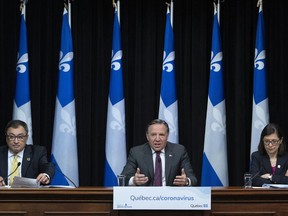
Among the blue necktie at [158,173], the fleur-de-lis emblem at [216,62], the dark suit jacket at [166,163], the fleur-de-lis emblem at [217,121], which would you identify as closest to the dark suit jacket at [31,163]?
the dark suit jacket at [166,163]

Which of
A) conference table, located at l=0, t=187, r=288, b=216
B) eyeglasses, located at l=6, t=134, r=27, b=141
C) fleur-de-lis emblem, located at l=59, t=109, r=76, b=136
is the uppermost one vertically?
fleur-de-lis emblem, located at l=59, t=109, r=76, b=136

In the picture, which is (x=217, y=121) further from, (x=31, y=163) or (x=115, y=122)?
(x=31, y=163)

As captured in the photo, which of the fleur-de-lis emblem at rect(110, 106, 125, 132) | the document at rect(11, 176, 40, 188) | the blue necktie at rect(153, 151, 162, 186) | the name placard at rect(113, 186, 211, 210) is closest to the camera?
the name placard at rect(113, 186, 211, 210)

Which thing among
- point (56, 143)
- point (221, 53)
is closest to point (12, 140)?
point (56, 143)

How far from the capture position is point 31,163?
5844 mm

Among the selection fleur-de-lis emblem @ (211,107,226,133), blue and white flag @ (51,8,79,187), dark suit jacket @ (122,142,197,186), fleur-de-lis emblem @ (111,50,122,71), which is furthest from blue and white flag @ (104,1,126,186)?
dark suit jacket @ (122,142,197,186)

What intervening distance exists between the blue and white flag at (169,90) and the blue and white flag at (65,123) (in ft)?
3.26

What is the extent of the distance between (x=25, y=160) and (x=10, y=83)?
1.68m

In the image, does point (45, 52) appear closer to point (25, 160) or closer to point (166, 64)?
point (166, 64)

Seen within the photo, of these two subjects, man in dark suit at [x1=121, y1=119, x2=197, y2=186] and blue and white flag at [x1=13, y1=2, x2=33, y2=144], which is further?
blue and white flag at [x1=13, y1=2, x2=33, y2=144]

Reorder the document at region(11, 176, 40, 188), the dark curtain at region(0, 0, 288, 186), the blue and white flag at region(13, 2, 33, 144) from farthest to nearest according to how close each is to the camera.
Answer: the dark curtain at region(0, 0, 288, 186) < the blue and white flag at region(13, 2, 33, 144) < the document at region(11, 176, 40, 188)

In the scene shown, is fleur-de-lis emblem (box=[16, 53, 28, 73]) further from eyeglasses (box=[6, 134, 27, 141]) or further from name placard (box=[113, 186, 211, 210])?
name placard (box=[113, 186, 211, 210])

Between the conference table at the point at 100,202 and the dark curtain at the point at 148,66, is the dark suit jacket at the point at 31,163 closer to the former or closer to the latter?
the conference table at the point at 100,202

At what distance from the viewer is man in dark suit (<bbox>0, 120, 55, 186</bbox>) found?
5754mm
